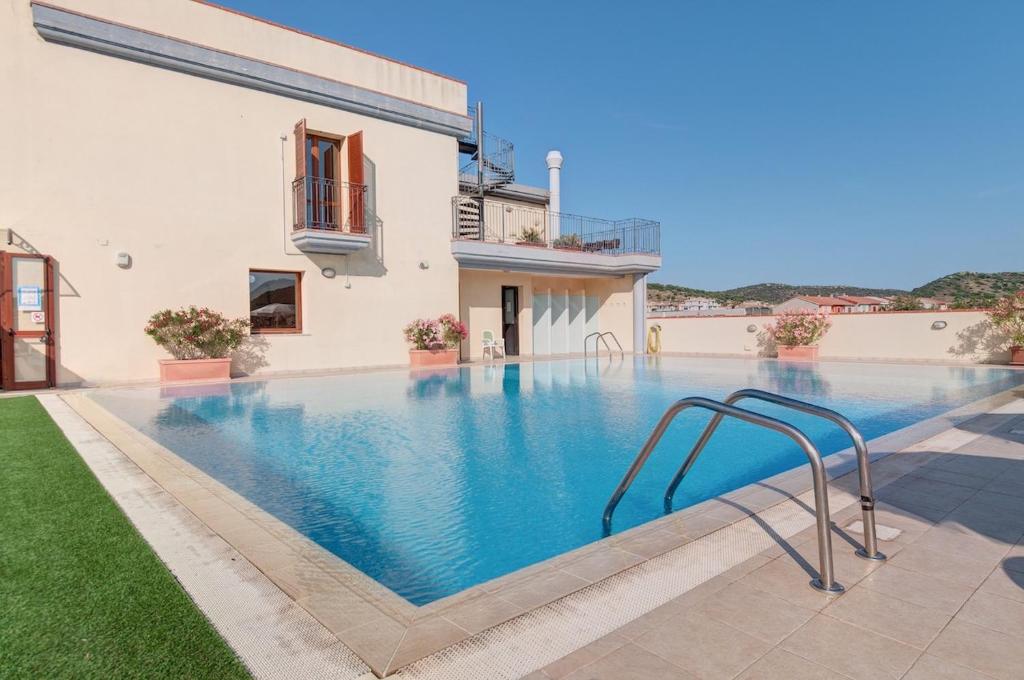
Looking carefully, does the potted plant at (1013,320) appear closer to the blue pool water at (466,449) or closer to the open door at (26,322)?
the blue pool water at (466,449)

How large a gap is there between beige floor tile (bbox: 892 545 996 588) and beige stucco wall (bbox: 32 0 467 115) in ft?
49.4

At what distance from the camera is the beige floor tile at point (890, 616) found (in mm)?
2230

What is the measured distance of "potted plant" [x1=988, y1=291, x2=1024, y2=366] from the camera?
14.8m

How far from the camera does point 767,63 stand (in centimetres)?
2131

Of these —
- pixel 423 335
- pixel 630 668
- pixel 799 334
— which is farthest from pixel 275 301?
pixel 799 334

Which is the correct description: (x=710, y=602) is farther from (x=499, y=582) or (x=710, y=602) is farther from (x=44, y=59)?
(x=44, y=59)

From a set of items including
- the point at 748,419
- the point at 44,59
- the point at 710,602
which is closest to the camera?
the point at 710,602

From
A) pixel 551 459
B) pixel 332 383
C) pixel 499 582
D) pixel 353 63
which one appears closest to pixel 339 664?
pixel 499 582

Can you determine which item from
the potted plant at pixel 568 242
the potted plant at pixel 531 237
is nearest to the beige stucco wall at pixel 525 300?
the potted plant at pixel 531 237

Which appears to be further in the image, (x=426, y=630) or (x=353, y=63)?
(x=353, y=63)

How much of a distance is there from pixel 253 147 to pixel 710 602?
1393cm

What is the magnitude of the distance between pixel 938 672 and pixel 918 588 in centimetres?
75

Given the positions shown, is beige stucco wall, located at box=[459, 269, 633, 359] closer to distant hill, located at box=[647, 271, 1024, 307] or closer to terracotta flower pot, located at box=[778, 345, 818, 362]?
terracotta flower pot, located at box=[778, 345, 818, 362]

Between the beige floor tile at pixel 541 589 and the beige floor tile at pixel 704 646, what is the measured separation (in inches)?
18.0
